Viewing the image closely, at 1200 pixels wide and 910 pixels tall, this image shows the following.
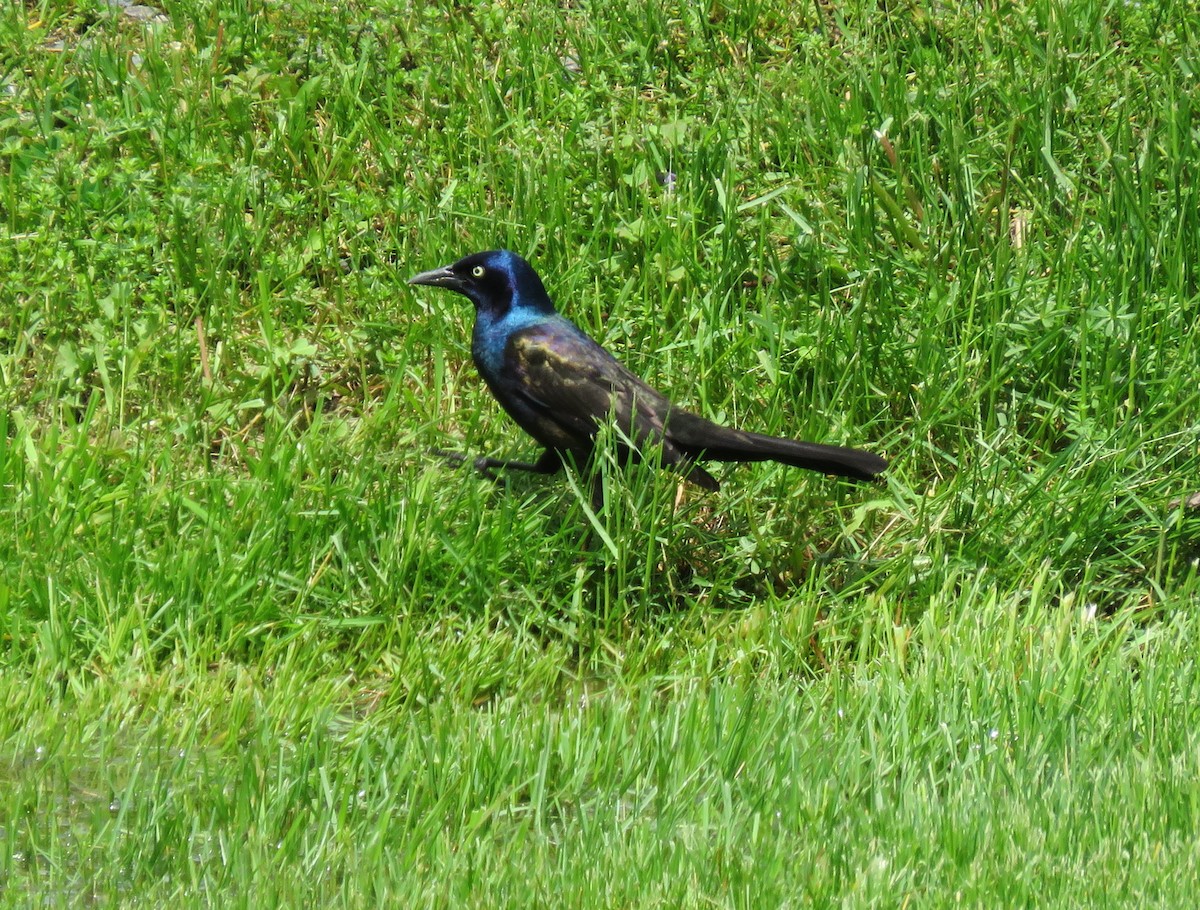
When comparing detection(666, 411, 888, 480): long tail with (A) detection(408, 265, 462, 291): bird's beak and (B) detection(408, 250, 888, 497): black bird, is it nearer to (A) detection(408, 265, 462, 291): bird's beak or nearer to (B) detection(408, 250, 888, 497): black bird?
(B) detection(408, 250, 888, 497): black bird

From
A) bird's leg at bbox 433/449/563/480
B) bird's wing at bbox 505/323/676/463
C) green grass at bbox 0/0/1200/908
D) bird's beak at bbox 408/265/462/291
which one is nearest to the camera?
green grass at bbox 0/0/1200/908

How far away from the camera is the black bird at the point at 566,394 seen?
4.57m

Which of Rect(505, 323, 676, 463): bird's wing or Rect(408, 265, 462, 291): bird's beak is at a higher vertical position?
Rect(408, 265, 462, 291): bird's beak

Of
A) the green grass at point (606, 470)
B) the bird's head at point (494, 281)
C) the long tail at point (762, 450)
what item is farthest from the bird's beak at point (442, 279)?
the long tail at point (762, 450)

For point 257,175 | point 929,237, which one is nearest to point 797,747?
point 929,237

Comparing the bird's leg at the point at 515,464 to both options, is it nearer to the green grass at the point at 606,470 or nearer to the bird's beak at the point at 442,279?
the green grass at the point at 606,470

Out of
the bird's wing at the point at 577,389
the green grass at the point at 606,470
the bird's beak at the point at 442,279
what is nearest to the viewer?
the green grass at the point at 606,470

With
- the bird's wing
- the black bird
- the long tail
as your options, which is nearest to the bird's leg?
the black bird

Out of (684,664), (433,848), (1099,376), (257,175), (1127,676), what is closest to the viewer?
(433,848)

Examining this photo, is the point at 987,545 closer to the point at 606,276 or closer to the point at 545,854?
the point at 606,276

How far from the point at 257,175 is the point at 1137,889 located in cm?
436

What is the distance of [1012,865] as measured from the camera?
114 inches

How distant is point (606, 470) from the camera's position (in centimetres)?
438

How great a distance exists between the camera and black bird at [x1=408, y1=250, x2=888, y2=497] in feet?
15.0
